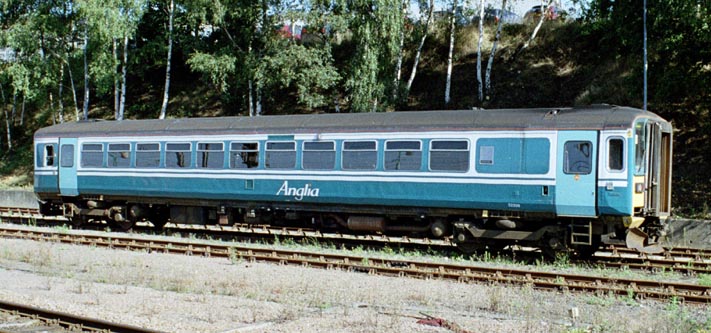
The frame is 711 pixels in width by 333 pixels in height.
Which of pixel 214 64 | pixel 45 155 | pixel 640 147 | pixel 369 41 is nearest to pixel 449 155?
pixel 640 147

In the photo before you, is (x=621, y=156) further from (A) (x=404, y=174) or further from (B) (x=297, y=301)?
(B) (x=297, y=301)

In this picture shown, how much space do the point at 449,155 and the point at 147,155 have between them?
29.2ft

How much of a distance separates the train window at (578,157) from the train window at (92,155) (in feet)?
43.3

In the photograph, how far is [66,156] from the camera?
23.6 m

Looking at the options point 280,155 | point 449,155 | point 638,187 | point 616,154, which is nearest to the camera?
point 616,154

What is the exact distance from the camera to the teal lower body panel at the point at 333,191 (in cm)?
1681

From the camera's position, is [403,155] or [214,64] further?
[214,64]

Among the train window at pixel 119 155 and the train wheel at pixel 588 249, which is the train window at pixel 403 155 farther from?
the train window at pixel 119 155

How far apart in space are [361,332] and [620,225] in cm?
819

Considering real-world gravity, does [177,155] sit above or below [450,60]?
below

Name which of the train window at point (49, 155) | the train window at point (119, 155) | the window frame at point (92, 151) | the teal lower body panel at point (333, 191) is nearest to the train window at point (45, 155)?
the train window at point (49, 155)

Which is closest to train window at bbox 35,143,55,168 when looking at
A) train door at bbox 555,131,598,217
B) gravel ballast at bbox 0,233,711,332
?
gravel ballast at bbox 0,233,711,332

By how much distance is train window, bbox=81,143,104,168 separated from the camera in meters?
22.9

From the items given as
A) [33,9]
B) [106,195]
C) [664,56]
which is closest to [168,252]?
[106,195]
